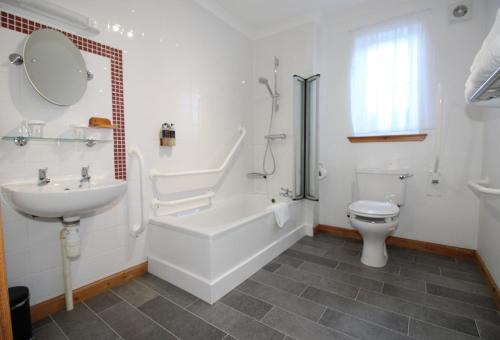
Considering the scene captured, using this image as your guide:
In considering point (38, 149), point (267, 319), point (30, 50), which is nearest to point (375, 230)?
point (267, 319)

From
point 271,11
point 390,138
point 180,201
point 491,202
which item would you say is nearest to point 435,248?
point 491,202

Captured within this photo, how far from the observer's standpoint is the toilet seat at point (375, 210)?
6.34ft

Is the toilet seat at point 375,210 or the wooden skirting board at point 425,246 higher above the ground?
the toilet seat at point 375,210

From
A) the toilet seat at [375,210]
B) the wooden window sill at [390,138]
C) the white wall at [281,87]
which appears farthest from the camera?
the white wall at [281,87]

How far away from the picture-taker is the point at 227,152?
9.07ft

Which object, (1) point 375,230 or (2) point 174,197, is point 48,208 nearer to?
(2) point 174,197

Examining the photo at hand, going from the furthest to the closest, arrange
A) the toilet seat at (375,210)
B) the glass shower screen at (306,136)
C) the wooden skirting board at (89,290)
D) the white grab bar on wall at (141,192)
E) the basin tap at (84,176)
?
the glass shower screen at (306,136)
the toilet seat at (375,210)
the white grab bar on wall at (141,192)
the basin tap at (84,176)
the wooden skirting board at (89,290)

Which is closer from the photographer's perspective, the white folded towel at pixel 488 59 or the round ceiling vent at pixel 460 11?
the white folded towel at pixel 488 59

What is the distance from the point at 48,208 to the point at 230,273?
1138mm

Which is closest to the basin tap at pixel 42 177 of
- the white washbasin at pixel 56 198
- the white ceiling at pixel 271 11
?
the white washbasin at pixel 56 198

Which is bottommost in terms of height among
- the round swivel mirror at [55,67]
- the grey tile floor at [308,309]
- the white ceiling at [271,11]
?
the grey tile floor at [308,309]

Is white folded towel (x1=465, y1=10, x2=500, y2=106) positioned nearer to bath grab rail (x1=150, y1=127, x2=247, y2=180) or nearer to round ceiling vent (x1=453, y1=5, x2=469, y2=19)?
round ceiling vent (x1=453, y1=5, x2=469, y2=19)

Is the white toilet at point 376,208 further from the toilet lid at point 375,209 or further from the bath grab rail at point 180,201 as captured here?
the bath grab rail at point 180,201

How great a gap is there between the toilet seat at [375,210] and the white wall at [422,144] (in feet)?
1.63
